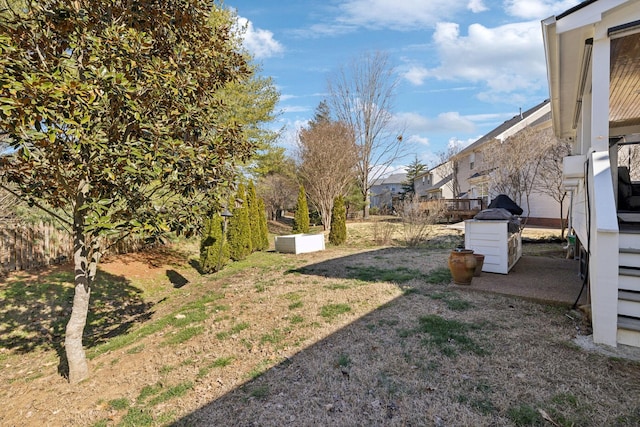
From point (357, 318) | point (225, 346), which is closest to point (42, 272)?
point (225, 346)

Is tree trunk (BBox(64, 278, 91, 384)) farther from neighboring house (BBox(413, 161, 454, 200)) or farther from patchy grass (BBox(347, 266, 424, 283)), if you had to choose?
neighboring house (BBox(413, 161, 454, 200))

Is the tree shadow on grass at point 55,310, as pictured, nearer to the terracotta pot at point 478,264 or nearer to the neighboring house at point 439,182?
the terracotta pot at point 478,264

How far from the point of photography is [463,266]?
5.77 m

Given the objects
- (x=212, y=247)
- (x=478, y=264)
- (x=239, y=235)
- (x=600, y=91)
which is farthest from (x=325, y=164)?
(x=600, y=91)

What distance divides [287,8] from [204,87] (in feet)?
24.9

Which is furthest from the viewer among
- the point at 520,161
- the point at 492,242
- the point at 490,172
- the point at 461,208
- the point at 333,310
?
the point at 461,208

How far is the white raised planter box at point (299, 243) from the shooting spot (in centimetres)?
1184

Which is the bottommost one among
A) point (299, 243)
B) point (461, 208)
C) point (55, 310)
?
point (55, 310)

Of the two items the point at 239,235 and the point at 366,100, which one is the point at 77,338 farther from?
the point at 366,100

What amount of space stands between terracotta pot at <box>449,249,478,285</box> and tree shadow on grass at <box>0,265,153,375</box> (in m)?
6.20

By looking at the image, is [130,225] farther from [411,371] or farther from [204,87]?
[411,371]

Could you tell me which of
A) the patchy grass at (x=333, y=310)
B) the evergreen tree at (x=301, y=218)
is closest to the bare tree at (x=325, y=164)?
the evergreen tree at (x=301, y=218)

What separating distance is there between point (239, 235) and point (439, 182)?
92.4 feet

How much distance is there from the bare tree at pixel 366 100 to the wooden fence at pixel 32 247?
20.5 meters
